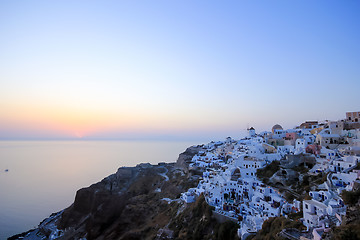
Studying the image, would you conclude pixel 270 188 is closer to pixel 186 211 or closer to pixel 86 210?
pixel 186 211

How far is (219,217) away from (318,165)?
12.6 m

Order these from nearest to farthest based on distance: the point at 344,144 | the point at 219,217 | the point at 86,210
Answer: the point at 219,217, the point at 344,144, the point at 86,210

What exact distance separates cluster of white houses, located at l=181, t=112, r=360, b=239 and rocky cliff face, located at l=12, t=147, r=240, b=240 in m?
2.51

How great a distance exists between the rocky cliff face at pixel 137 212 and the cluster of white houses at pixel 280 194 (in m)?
2.51

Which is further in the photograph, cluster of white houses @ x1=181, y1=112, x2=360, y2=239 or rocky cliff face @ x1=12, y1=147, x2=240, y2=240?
rocky cliff face @ x1=12, y1=147, x2=240, y2=240

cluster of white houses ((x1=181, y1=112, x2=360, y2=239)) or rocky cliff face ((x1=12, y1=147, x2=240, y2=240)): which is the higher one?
cluster of white houses ((x1=181, y1=112, x2=360, y2=239))

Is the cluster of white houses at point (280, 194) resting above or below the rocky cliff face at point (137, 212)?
above

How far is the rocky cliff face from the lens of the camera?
28.0m

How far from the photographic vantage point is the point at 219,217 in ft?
79.9

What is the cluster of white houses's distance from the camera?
16.3 m

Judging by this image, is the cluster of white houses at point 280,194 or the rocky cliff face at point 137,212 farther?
the rocky cliff face at point 137,212

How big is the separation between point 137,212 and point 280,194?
25.2 m

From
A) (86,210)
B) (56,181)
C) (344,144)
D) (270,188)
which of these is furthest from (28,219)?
(344,144)

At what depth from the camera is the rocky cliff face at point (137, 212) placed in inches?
1101
